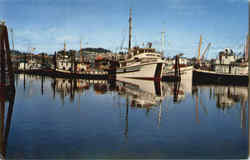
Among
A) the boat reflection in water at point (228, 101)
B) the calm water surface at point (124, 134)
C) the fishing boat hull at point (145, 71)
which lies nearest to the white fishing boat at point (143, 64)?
the fishing boat hull at point (145, 71)

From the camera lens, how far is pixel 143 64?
5412cm

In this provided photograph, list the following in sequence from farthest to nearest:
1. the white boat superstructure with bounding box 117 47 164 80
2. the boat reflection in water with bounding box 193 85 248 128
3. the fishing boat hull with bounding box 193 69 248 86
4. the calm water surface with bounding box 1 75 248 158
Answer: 1. the fishing boat hull with bounding box 193 69 248 86
2. the white boat superstructure with bounding box 117 47 164 80
3. the boat reflection in water with bounding box 193 85 248 128
4. the calm water surface with bounding box 1 75 248 158

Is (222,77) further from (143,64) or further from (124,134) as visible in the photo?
(124,134)

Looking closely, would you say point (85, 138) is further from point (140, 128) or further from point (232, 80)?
point (232, 80)

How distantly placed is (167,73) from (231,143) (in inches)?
2150

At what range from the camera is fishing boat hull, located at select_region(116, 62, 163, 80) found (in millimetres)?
54128

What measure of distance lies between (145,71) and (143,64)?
2178mm

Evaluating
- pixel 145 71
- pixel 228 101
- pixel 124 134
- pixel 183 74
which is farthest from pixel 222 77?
pixel 124 134

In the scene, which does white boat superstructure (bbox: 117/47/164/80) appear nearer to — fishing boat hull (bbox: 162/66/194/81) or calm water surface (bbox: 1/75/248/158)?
fishing boat hull (bbox: 162/66/194/81)

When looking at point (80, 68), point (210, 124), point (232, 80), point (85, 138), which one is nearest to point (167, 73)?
point (232, 80)

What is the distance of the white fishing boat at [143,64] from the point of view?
54.0m

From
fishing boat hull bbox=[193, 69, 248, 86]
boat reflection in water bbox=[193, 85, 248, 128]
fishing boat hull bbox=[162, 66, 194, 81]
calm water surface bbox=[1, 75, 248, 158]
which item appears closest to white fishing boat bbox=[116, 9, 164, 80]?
fishing boat hull bbox=[162, 66, 194, 81]

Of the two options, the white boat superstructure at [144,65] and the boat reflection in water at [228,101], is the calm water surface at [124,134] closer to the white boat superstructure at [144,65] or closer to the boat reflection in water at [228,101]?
the boat reflection in water at [228,101]

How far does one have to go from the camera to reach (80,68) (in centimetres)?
7819
